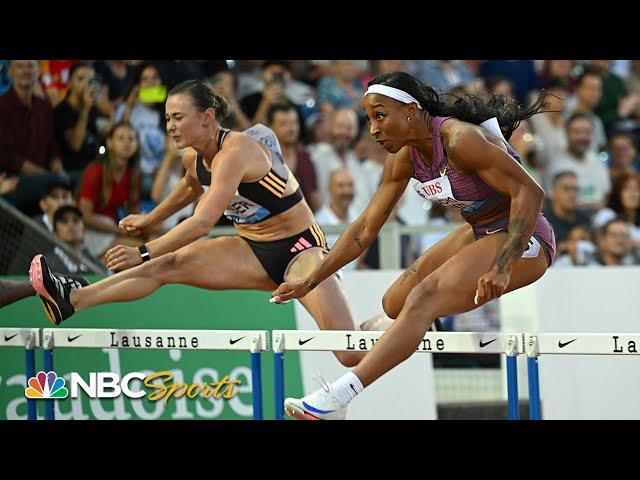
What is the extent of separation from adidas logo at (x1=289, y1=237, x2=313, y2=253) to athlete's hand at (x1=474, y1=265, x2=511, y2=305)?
5.02ft

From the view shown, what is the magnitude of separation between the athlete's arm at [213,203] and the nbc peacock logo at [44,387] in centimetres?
90

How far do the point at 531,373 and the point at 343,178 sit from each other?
3353 mm

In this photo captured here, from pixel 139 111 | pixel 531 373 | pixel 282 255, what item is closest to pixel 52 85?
pixel 139 111

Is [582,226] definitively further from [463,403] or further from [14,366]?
[14,366]

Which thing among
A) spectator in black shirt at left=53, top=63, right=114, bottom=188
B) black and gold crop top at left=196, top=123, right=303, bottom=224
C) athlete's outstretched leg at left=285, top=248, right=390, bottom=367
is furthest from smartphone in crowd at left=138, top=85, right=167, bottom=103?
athlete's outstretched leg at left=285, top=248, right=390, bottom=367

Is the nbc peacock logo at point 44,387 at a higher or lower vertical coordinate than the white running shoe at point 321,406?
higher

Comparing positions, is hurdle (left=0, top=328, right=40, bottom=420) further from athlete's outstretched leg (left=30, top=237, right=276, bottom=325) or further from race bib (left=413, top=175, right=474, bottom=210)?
race bib (left=413, top=175, right=474, bottom=210)

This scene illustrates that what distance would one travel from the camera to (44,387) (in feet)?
19.9

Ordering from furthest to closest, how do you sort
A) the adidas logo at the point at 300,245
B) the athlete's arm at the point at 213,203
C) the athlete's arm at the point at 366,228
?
the adidas logo at the point at 300,245, the athlete's arm at the point at 213,203, the athlete's arm at the point at 366,228

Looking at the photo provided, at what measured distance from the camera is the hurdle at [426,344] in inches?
203

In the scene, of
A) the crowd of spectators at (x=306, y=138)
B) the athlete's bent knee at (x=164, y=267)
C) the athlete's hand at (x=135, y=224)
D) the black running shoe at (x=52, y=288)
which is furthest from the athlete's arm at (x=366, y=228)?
the crowd of spectators at (x=306, y=138)

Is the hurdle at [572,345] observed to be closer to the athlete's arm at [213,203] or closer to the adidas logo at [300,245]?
the adidas logo at [300,245]

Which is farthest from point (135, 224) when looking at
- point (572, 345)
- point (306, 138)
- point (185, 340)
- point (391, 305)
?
point (306, 138)

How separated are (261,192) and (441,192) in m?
1.28
